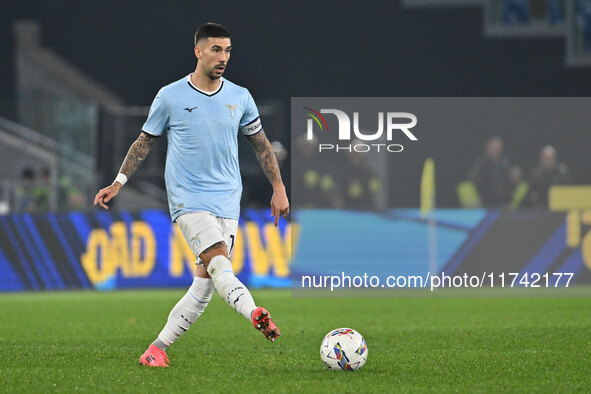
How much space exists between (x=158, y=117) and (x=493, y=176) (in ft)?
36.1

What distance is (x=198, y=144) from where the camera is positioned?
21.0 feet

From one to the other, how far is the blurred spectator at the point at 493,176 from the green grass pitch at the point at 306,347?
130 inches

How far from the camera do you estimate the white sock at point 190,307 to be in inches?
258

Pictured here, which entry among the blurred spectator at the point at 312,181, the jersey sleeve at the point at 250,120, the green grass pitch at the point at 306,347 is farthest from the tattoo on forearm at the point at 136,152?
the blurred spectator at the point at 312,181

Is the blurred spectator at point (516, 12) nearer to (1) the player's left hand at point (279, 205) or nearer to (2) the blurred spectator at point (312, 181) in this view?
(2) the blurred spectator at point (312, 181)

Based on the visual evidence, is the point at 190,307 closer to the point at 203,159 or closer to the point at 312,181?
the point at 203,159

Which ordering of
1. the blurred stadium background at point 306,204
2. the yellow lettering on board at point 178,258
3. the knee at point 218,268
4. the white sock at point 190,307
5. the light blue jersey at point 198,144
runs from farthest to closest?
the yellow lettering on board at point 178,258, the blurred stadium background at point 306,204, the white sock at point 190,307, the light blue jersey at point 198,144, the knee at point 218,268

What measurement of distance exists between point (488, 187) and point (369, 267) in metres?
2.27

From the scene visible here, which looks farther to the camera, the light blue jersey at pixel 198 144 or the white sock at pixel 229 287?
the light blue jersey at pixel 198 144

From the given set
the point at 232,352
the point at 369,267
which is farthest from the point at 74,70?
the point at 232,352

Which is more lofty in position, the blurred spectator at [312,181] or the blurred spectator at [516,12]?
the blurred spectator at [516,12]

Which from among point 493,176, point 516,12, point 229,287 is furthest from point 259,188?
point 229,287

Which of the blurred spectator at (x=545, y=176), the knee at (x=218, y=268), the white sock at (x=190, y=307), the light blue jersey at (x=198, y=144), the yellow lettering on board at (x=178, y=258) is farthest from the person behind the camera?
the blurred spectator at (x=545, y=176)

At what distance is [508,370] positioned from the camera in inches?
254
